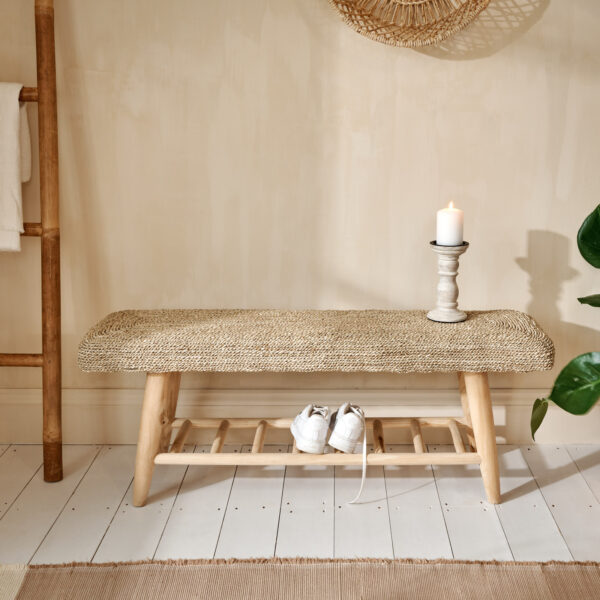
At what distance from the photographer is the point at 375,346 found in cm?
175

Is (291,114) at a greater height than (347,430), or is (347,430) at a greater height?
(291,114)

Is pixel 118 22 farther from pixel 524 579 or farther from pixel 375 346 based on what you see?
pixel 524 579

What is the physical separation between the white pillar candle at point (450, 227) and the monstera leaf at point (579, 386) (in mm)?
415

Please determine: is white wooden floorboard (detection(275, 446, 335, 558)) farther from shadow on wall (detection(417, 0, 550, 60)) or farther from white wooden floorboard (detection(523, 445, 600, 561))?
shadow on wall (detection(417, 0, 550, 60))

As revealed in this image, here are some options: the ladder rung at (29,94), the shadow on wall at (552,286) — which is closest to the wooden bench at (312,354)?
the shadow on wall at (552,286)

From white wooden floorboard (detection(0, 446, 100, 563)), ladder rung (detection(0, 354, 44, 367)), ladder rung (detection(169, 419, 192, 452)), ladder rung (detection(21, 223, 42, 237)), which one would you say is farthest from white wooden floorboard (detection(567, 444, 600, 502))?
ladder rung (detection(21, 223, 42, 237))

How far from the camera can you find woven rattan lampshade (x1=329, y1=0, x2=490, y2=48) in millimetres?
1928

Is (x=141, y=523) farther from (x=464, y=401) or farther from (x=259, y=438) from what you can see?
(x=464, y=401)

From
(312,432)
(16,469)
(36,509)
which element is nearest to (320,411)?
(312,432)

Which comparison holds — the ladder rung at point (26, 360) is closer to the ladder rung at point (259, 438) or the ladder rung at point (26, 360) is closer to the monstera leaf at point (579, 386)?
the ladder rung at point (259, 438)

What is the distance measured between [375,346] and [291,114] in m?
0.70

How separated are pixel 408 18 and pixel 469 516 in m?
1.27

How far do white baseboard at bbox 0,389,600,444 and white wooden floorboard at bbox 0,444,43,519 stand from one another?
0.22 feet

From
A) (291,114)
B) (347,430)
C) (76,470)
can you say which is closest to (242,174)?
(291,114)
